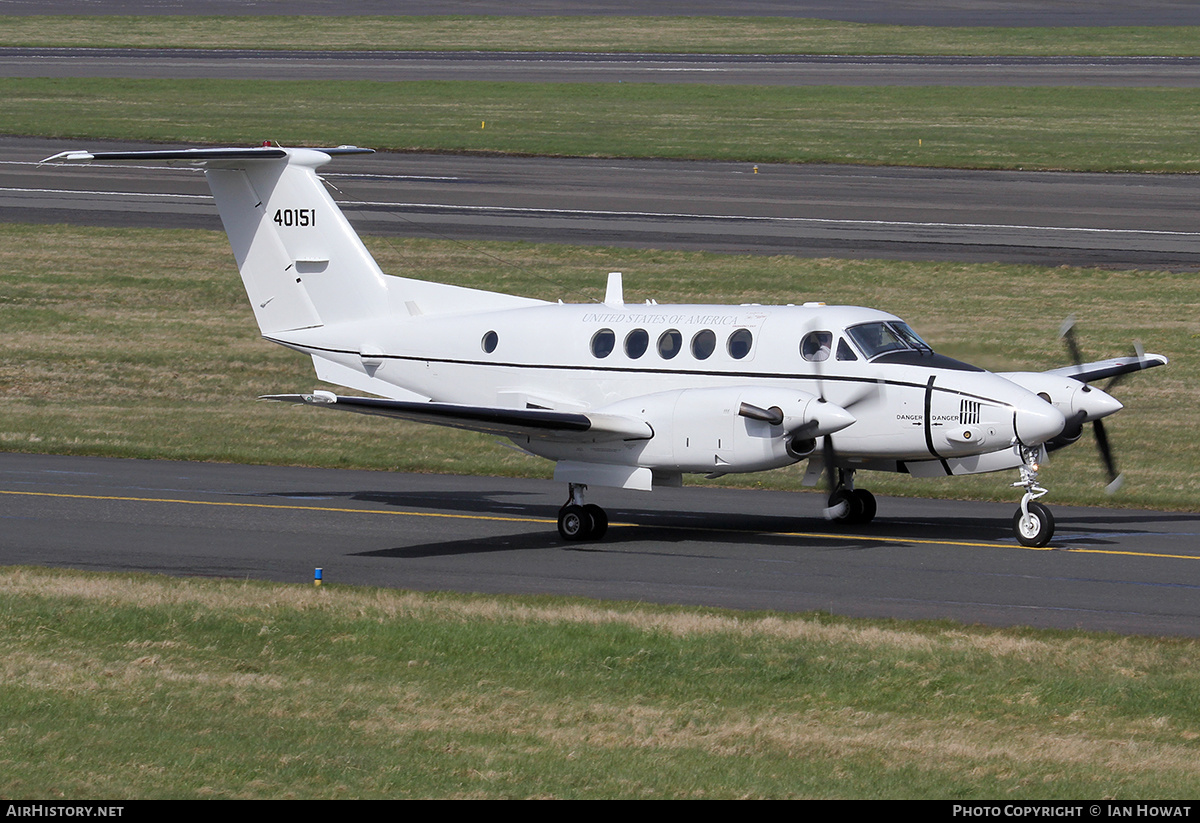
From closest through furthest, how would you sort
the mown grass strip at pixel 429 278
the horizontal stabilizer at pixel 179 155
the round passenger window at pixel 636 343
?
the round passenger window at pixel 636 343, the horizontal stabilizer at pixel 179 155, the mown grass strip at pixel 429 278

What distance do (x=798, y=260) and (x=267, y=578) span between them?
978 inches

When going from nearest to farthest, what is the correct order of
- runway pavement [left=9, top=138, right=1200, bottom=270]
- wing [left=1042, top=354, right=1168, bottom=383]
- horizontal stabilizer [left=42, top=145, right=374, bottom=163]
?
wing [left=1042, top=354, right=1168, bottom=383] < horizontal stabilizer [left=42, top=145, right=374, bottom=163] < runway pavement [left=9, top=138, right=1200, bottom=270]

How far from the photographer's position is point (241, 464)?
26.8 m

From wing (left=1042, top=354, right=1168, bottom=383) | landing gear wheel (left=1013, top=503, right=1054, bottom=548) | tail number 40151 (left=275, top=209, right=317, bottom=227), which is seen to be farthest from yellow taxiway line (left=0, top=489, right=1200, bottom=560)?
tail number 40151 (left=275, top=209, right=317, bottom=227)

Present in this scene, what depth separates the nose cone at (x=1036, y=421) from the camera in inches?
734

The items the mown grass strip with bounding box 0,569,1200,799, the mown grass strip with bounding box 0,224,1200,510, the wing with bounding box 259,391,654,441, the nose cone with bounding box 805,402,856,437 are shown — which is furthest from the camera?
the mown grass strip with bounding box 0,224,1200,510

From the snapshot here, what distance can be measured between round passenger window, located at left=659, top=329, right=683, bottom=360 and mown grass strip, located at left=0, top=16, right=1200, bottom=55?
6885 cm

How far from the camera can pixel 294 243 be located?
23.7 metres

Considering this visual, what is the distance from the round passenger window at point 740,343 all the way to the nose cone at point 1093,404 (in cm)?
430

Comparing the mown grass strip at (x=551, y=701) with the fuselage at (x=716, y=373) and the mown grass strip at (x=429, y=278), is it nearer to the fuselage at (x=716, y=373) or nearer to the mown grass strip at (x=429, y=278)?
the fuselage at (x=716, y=373)

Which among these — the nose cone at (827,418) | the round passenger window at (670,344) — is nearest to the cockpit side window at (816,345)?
the nose cone at (827,418)

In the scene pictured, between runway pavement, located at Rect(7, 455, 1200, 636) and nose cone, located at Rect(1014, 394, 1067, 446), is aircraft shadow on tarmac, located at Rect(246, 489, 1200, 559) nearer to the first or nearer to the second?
runway pavement, located at Rect(7, 455, 1200, 636)

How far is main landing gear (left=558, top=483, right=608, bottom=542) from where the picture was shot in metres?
20.5
